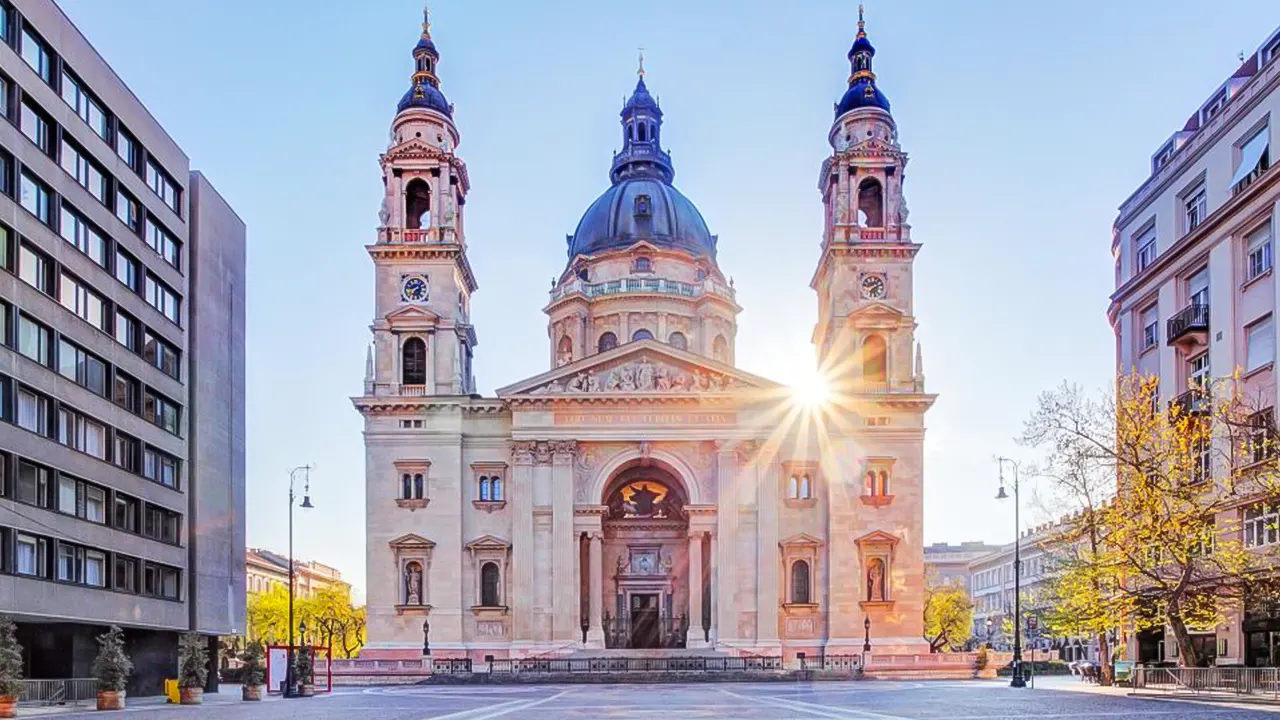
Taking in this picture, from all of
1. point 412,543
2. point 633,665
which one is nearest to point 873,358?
point 633,665

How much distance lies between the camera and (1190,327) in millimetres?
44062

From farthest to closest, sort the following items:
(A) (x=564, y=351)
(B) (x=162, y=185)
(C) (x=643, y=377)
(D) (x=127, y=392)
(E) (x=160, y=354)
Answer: (A) (x=564, y=351)
(C) (x=643, y=377)
(B) (x=162, y=185)
(E) (x=160, y=354)
(D) (x=127, y=392)

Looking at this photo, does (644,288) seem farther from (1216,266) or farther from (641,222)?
(1216,266)

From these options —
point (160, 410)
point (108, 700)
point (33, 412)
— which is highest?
point (160, 410)

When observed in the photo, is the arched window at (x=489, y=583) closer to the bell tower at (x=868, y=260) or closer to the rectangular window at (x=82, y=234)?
the bell tower at (x=868, y=260)

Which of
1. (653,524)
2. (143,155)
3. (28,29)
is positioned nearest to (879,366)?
(653,524)

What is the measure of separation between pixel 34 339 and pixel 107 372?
5106 mm

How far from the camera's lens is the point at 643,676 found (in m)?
56.1

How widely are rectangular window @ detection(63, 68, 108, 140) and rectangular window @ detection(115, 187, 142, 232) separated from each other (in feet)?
7.08

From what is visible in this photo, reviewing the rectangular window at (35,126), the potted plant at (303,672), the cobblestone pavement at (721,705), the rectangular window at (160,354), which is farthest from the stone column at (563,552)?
the rectangular window at (35,126)

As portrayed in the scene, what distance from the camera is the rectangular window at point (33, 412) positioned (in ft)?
129

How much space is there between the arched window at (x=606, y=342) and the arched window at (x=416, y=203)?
51.0 ft

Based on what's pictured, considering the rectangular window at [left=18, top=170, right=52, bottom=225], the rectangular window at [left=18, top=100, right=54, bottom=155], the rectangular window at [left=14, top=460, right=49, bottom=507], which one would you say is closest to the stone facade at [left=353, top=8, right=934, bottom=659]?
the rectangular window at [left=14, top=460, right=49, bottom=507]

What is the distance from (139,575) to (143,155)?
48.9ft
